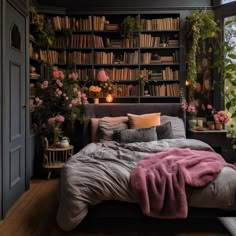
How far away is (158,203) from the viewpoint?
2.74 m

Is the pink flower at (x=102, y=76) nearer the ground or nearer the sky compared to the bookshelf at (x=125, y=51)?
nearer the ground

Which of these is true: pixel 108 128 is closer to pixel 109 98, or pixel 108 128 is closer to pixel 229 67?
pixel 109 98

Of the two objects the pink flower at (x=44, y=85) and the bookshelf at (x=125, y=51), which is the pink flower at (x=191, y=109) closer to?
the bookshelf at (x=125, y=51)

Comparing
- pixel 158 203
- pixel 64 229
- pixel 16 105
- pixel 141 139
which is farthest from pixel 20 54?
pixel 158 203

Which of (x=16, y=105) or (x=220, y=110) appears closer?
(x=16, y=105)

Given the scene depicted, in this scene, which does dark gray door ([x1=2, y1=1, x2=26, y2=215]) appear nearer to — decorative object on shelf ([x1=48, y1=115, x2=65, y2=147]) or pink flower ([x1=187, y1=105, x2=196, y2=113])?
decorative object on shelf ([x1=48, y1=115, x2=65, y2=147])

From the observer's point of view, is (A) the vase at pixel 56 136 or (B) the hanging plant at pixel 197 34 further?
(B) the hanging plant at pixel 197 34

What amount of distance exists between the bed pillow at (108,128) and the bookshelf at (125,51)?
0.84 m

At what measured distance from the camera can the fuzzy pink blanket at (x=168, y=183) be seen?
274 cm

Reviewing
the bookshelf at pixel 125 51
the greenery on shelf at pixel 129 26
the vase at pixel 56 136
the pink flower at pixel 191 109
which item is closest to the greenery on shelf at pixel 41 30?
the bookshelf at pixel 125 51

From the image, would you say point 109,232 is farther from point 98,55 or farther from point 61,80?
point 98,55

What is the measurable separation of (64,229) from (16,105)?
67.4 inches

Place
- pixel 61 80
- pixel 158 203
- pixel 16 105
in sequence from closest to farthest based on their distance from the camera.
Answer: pixel 158 203, pixel 16 105, pixel 61 80

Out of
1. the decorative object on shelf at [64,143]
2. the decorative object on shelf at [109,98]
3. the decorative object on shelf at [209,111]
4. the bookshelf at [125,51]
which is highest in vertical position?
the bookshelf at [125,51]
